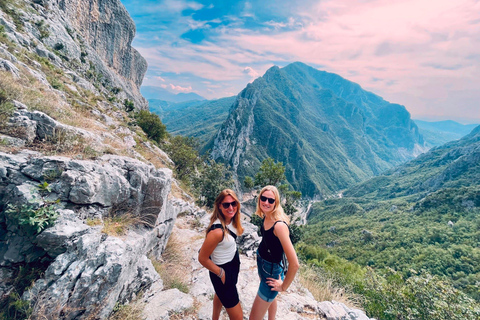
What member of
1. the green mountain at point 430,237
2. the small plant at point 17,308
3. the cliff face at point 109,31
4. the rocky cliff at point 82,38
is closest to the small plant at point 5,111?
the small plant at point 17,308

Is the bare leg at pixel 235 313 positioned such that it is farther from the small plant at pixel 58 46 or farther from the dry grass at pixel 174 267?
the small plant at pixel 58 46

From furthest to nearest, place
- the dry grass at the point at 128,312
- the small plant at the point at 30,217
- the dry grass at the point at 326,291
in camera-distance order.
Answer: the dry grass at the point at 326,291, the dry grass at the point at 128,312, the small plant at the point at 30,217

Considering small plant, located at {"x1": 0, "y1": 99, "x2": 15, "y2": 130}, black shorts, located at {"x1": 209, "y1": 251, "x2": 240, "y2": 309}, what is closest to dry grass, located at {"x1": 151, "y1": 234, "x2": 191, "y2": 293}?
black shorts, located at {"x1": 209, "y1": 251, "x2": 240, "y2": 309}

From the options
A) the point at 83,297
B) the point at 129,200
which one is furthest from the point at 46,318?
the point at 129,200

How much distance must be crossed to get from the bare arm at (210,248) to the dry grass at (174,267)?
321 centimetres

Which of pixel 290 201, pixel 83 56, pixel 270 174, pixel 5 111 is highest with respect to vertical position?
pixel 83 56

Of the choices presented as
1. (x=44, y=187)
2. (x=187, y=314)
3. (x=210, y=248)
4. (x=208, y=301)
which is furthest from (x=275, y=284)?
(x=44, y=187)

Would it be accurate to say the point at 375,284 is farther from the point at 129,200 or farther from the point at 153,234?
the point at 129,200

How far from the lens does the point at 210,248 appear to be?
3648 millimetres

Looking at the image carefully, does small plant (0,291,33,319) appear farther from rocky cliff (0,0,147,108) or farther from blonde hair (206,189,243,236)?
rocky cliff (0,0,147,108)

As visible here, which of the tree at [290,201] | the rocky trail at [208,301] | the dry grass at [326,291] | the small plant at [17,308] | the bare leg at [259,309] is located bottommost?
the tree at [290,201]

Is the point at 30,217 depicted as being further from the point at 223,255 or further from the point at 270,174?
the point at 270,174

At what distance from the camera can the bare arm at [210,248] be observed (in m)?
3.62

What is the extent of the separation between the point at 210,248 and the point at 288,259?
54.6 inches
